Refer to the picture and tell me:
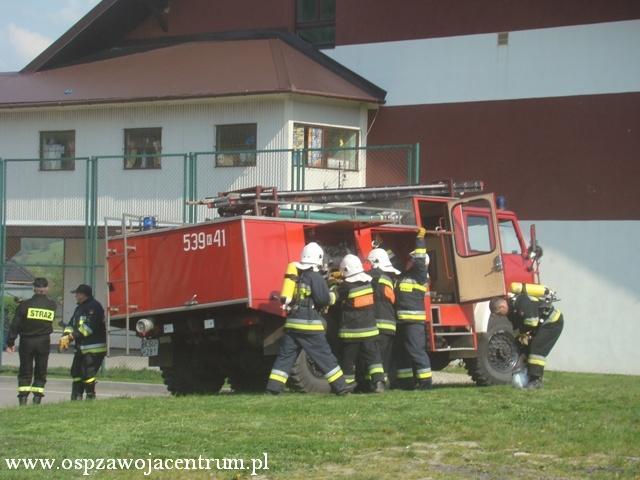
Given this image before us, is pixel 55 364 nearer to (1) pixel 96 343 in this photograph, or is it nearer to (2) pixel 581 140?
(1) pixel 96 343

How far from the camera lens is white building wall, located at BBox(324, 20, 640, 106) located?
24.9m

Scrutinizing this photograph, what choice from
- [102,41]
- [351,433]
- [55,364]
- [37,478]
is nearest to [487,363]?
[351,433]

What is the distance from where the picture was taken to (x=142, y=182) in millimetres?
25953

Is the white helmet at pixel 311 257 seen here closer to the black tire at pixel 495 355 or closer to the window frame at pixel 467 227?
the window frame at pixel 467 227

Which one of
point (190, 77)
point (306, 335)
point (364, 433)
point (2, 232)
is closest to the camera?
point (364, 433)

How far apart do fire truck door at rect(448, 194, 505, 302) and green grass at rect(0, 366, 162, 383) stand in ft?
23.5

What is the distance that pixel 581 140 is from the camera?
82.2 ft

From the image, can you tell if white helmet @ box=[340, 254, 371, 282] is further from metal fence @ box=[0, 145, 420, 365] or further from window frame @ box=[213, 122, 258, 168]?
window frame @ box=[213, 122, 258, 168]

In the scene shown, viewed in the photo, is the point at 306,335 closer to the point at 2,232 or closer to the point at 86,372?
the point at 86,372

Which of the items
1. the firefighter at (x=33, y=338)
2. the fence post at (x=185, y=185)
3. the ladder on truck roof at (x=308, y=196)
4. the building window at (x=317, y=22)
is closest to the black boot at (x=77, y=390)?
the firefighter at (x=33, y=338)

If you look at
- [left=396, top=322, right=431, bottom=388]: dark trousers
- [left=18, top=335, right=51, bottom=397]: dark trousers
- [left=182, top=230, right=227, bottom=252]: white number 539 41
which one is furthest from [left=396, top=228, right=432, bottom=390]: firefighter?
[left=18, top=335, right=51, bottom=397]: dark trousers

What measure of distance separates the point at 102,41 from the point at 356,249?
57.4ft

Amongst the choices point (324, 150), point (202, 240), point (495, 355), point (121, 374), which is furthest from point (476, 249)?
point (121, 374)

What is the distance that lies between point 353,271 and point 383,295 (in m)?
0.76
